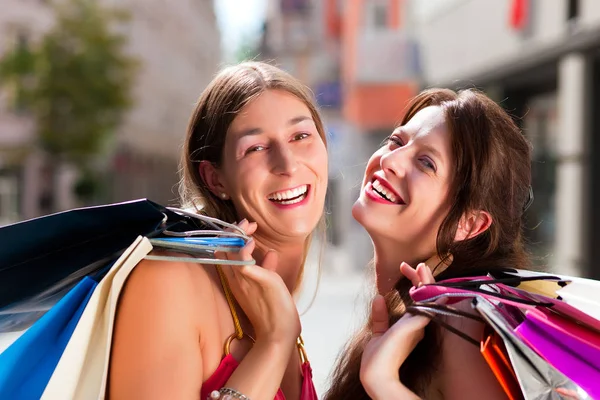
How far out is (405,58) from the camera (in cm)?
1652

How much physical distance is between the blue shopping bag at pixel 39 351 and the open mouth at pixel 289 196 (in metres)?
0.67

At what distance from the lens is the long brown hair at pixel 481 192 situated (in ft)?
7.95

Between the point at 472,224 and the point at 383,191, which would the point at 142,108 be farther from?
the point at 472,224

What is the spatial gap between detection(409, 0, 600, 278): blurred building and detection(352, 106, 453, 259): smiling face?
17.7ft

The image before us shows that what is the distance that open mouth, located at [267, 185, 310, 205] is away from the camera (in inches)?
100

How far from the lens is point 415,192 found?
2.49 metres

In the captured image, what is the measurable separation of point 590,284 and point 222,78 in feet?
3.88

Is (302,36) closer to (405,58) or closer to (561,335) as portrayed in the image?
(405,58)

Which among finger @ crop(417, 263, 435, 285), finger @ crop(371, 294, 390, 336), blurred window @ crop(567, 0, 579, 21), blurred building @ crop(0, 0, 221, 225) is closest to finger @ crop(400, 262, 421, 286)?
finger @ crop(417, 263, 435, 285)

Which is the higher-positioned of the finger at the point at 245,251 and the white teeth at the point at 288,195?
the white teeth at the point at 288,195

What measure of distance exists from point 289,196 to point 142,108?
128 feet

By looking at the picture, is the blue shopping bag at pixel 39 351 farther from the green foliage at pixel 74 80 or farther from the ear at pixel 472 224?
the green foliage at pixel 74 80

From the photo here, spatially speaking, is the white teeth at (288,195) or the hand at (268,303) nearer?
the hand at (268,303)

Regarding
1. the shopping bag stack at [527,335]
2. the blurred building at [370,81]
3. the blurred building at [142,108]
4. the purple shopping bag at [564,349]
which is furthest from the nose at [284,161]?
the blurred building at [142,108]
